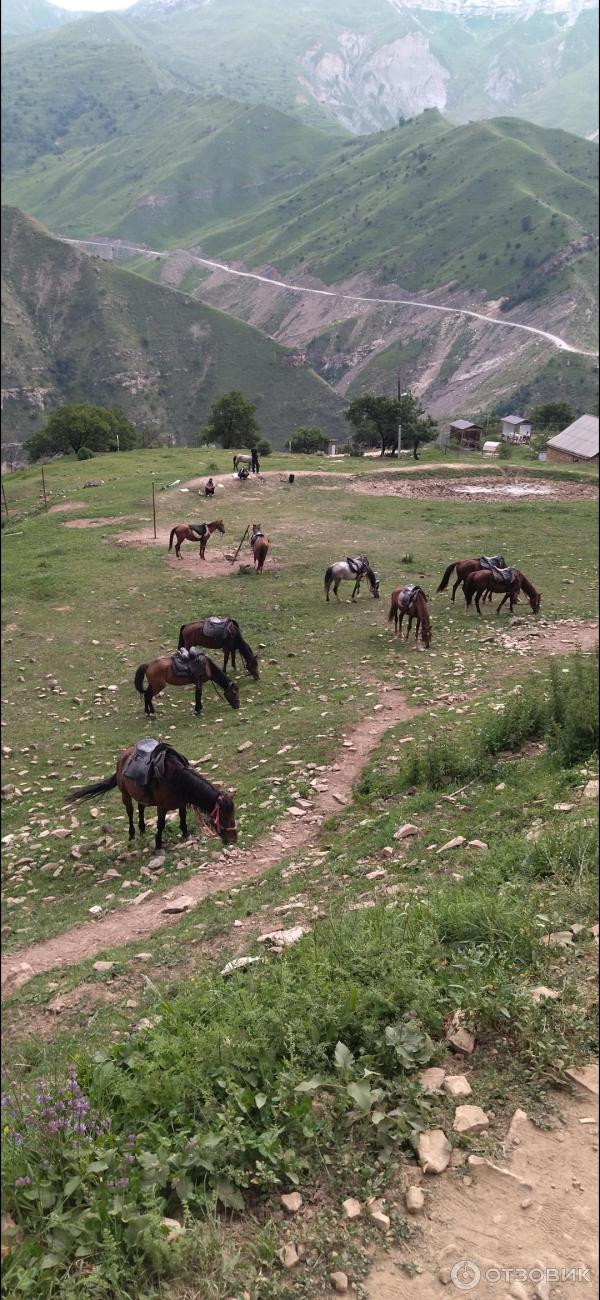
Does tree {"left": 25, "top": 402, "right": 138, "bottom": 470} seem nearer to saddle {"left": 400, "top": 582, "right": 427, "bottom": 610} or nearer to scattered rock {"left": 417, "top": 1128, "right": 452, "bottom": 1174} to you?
saddle {"left": 400, "top": 582, "right": 427, "bottom": 610}

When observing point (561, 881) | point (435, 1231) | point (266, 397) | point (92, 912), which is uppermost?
point (266, 397)

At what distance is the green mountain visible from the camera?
133375 millimetres

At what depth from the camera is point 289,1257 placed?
345 centimetres

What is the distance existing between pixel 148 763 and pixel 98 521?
24.2 meters

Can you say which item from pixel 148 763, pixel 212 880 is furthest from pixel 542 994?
pixel 148 763

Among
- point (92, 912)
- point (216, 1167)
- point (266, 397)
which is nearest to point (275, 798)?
point (92, 912)

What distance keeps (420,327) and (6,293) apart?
87.6 metres

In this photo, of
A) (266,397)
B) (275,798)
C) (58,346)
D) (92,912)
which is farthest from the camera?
(58,346)

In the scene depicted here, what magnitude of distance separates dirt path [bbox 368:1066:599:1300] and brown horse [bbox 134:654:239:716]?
12.3m

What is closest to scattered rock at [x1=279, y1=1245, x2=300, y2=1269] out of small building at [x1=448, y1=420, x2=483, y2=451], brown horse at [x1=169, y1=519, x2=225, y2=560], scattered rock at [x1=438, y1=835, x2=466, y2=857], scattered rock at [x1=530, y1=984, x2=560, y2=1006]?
scattered rock at [x1=530, y1=984, x2=560, y2=1006]

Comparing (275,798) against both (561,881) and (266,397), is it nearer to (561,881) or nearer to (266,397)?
(561,881)

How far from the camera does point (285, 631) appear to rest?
2022 cm

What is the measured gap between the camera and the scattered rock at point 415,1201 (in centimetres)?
355

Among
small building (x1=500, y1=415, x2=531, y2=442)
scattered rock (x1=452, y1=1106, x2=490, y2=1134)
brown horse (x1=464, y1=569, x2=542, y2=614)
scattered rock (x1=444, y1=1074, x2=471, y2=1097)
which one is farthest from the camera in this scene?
small building (x1=500, y1=415, x2=531, y2=442)
